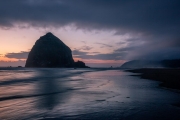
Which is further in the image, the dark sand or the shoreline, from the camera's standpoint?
the dark sand

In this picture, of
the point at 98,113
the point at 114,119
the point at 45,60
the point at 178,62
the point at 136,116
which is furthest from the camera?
the point at 45,60

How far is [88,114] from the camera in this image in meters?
8.11

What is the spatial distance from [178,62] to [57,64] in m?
140

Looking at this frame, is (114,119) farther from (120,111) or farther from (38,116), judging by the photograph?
(38,116)

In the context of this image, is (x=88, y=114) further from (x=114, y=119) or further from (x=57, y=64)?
(x=57, y=64)

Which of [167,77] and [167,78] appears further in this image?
[167,77]

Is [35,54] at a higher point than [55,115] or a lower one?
higher

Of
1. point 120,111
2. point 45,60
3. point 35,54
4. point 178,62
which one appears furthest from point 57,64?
point 120,111

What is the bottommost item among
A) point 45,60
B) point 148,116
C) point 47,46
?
point 148,116

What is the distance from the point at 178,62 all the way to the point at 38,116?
196365mm

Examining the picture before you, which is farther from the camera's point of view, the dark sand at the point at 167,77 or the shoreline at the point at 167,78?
the dark sand at the point at 167,77

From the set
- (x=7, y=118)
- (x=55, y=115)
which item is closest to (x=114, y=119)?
(x=55, y=115)

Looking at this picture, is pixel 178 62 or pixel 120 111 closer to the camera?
pixel 120 111

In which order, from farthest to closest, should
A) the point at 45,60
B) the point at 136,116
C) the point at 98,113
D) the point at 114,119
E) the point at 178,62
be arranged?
the point at 45,60 → the point at 178,62 → the point at 98,113 → the point at 136,116 → the point at 114,119
